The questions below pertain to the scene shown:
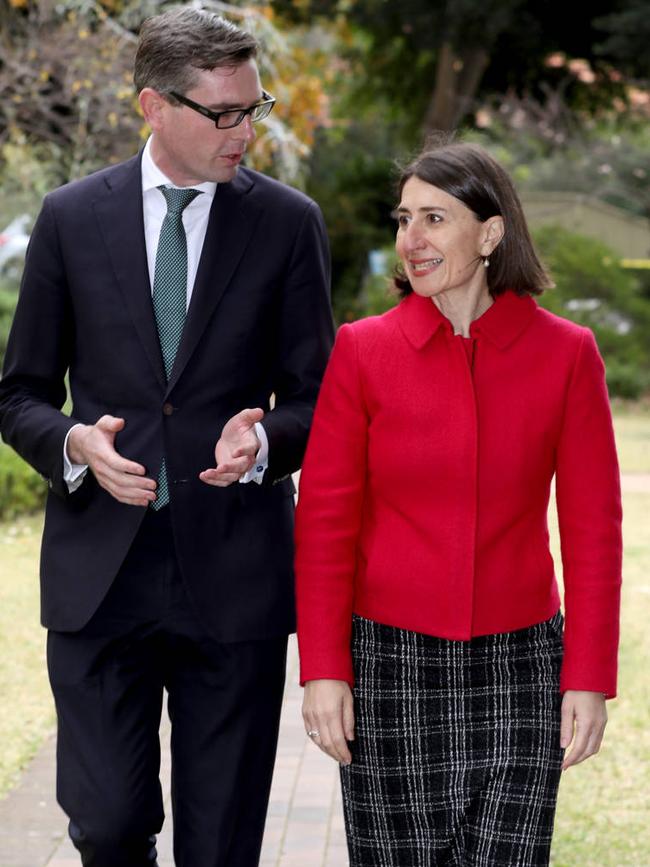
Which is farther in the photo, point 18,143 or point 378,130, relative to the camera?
point 378,130

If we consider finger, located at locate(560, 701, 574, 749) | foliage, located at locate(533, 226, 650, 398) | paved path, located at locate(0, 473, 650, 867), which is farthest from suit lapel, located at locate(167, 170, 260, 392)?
foliage, located at locate(533, 226, 650, 398)

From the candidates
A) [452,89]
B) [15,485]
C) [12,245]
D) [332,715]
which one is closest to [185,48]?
[332,715]

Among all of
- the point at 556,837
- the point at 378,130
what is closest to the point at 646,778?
the point at 556,837

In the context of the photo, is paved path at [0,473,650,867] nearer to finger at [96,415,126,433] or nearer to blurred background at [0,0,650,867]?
blurred background at [0,0,650,867]

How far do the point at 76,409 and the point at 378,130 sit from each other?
114 ft

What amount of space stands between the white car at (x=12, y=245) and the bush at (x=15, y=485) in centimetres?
740

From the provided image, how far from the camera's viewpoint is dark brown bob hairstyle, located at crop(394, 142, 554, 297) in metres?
3.13

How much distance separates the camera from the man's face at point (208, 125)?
3.33 meters

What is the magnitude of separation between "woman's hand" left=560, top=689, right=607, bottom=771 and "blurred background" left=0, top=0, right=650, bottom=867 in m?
1.03

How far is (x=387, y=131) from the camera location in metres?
37.0

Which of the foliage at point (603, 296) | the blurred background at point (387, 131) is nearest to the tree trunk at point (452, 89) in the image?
the blurred background at point (387, 131)

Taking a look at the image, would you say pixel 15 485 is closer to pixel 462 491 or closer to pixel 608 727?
pixel 608 727

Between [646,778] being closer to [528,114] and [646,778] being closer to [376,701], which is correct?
[376,701]

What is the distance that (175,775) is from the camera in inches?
138
